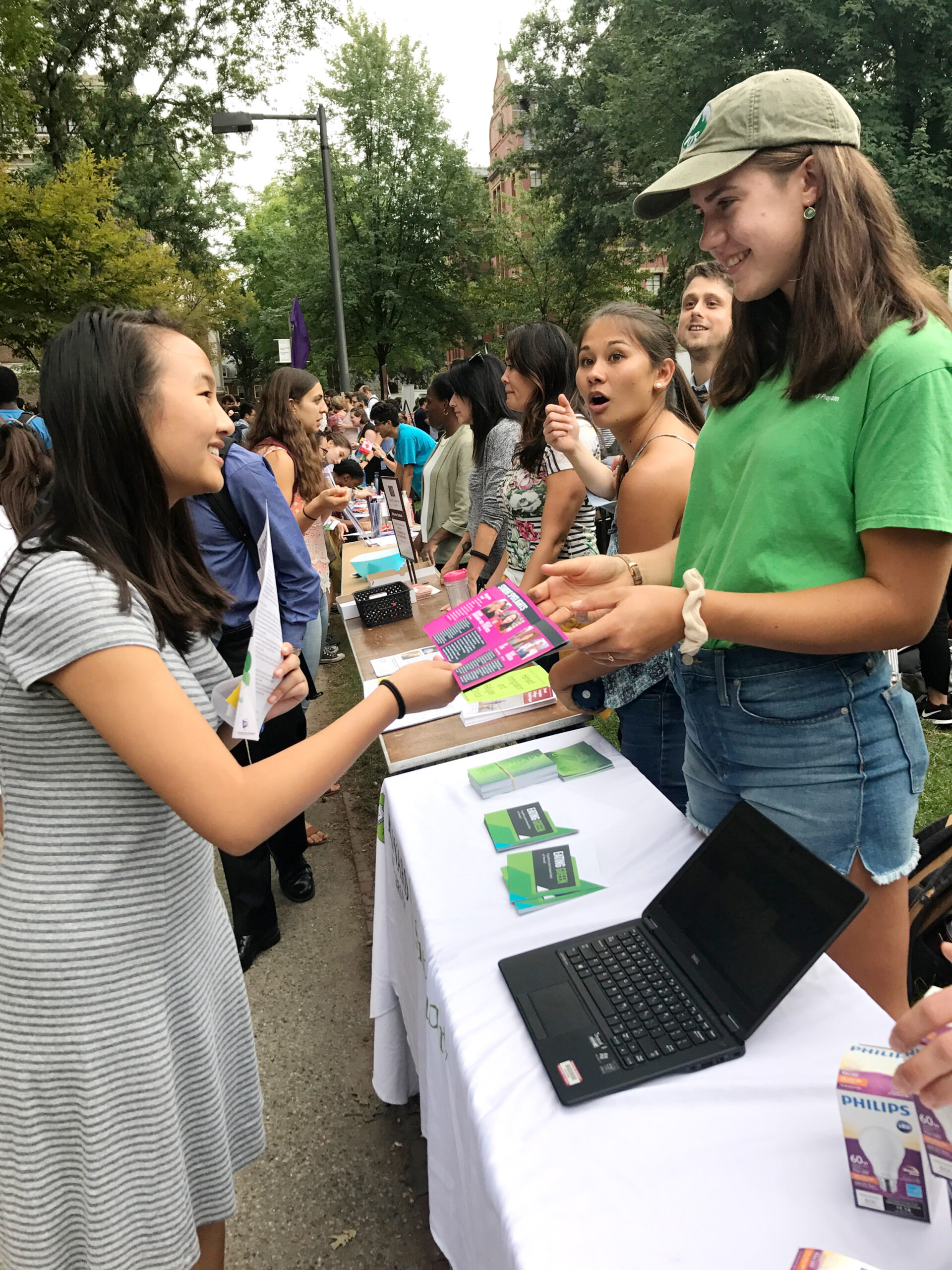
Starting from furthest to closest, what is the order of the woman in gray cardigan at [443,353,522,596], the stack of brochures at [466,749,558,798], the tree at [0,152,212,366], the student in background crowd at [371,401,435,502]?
the tree at [0,152,212,366], the student in background crowd at [371,401,435,502], the woman in gray cardigan at [443,353,522,596], the stack of brochures at [466,749,558,798]

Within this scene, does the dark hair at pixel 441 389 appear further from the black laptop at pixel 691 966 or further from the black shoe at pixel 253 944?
the black laptop at pixel 691 966

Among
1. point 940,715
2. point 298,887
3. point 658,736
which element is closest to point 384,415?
point 940,715

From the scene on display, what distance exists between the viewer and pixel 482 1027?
1244mm

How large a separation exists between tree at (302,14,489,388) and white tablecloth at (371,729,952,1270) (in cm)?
2555

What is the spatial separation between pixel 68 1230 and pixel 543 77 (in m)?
26.8

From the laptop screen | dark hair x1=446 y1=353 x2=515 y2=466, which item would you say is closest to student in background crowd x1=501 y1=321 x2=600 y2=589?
dark hair x1=446 y1=353 x2=515 y2=466

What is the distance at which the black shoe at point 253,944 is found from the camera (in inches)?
127

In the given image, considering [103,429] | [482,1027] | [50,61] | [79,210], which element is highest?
[50,61]

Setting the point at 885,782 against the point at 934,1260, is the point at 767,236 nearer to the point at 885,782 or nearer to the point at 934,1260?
the point at 885,782

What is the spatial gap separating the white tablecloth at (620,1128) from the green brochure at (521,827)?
38mm

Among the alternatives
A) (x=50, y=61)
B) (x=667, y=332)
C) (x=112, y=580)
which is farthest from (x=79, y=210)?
(x=112, y=580)

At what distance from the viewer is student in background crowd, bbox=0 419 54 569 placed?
3.43 metres

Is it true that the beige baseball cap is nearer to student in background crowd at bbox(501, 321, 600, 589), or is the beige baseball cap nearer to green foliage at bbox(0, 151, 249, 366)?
student in background crowd at bbox(501, 321, 600, 589)

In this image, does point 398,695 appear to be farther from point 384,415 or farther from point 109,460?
point 384,415
